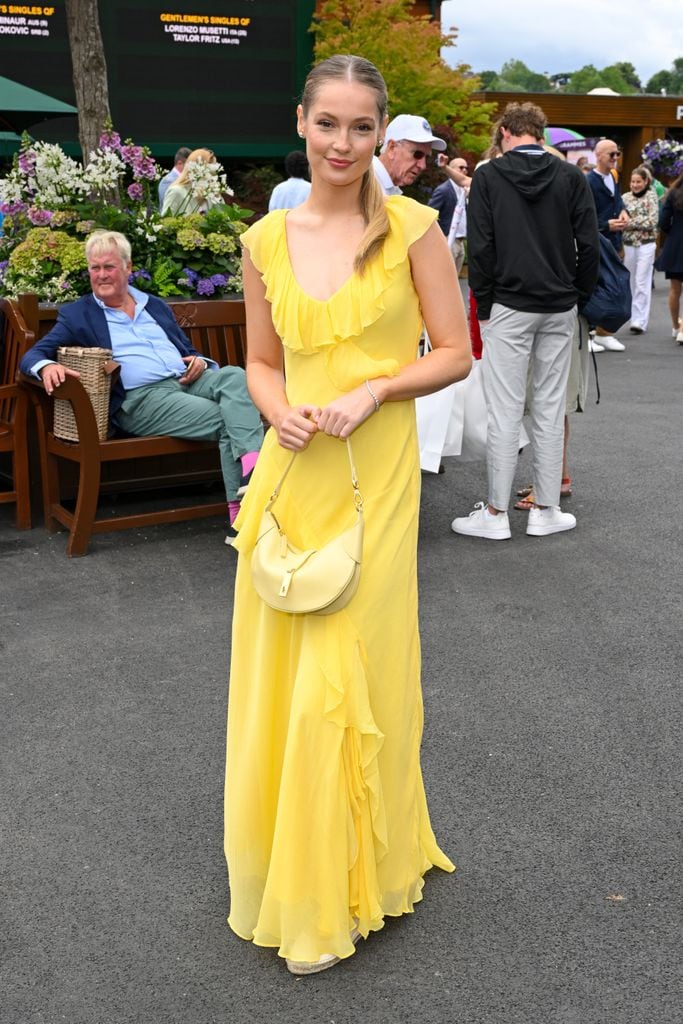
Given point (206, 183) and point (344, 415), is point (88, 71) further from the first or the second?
point (344, 415)

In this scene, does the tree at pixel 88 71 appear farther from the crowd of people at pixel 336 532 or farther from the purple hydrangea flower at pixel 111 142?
the crowd of people at pixel 336 532

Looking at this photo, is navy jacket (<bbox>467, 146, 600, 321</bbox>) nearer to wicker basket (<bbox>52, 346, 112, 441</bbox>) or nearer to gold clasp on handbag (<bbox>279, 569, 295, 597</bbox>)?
wicker basket (<bbox>52, 346, 112, 441</bbox>)

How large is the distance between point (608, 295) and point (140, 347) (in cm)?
273

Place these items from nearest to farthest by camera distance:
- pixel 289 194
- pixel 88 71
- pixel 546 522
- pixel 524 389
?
1. pixel 524 389
2. pixel 546 522
3. pixel 88 71
4. pixel 289 194

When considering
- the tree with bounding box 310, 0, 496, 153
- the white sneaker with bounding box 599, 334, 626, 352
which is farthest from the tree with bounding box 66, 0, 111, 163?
the tree with bounding box 310, 0, 496, 153

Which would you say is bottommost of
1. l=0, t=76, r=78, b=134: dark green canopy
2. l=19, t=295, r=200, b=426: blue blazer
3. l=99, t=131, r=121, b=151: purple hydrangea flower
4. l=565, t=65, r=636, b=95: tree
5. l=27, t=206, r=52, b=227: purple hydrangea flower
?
l=19, t=295, r=200, b=426: blue blazer

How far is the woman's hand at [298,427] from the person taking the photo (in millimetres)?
2729

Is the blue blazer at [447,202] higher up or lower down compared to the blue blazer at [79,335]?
higher up

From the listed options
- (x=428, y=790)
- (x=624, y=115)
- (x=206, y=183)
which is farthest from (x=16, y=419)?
(x=624, y=115)

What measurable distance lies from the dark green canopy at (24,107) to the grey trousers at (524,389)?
31.5ft

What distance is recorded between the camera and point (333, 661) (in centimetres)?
280

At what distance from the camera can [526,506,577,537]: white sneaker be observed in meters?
6.83

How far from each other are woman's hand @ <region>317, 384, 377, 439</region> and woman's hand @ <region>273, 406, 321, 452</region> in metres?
0.03

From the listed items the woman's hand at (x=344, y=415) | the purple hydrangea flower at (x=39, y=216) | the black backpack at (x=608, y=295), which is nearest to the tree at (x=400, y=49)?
the purple hydrangea flower at (x=39, y=216)
